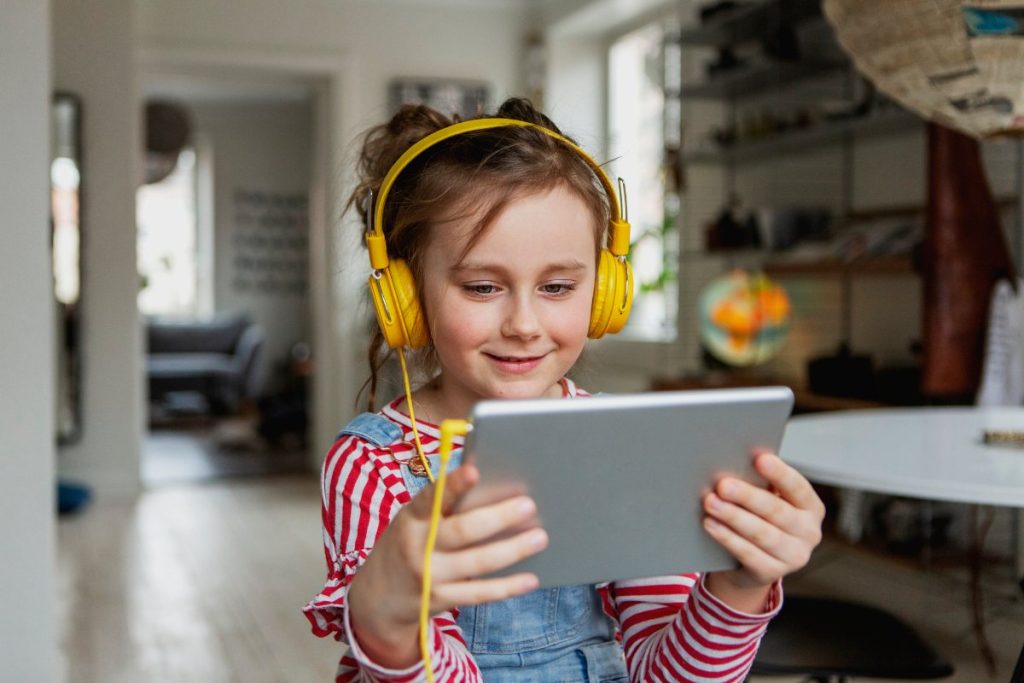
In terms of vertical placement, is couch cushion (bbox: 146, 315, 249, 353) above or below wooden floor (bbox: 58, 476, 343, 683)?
above

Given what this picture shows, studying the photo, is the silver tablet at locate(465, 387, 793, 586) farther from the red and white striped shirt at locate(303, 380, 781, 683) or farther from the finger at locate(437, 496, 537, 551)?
the red and white striped shirt at locate(303, 380, 781, 683)

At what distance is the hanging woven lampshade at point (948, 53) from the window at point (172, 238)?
30.9 feet

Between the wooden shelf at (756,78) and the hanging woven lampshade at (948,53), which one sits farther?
the wooden shelf at (756,78)

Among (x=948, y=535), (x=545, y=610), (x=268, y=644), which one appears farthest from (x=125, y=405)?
(x=545, y=610)

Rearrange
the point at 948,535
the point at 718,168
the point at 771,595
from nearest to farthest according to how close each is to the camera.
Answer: the point at 771,595 < the point at 948,535 < the point at 718,168

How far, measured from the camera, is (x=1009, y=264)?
3.12m

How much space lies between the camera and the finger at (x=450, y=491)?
2.14 feet

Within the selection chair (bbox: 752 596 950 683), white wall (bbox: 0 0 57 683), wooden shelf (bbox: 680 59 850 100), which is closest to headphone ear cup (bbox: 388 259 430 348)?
chair (bbox: 752 596 950 683)

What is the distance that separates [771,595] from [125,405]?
5.09 m

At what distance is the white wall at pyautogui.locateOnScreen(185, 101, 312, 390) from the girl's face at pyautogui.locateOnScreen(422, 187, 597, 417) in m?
9.68

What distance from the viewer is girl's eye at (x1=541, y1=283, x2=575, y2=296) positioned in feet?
2.97

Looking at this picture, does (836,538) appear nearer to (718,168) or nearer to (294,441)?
(718,168)

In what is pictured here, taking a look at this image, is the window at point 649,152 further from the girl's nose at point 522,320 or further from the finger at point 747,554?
the finger at point 747,554

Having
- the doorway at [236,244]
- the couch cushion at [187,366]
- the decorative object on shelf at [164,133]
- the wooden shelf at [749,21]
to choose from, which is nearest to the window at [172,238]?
the doorway at [236,244]
